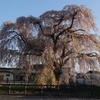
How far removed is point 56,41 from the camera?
25078mm

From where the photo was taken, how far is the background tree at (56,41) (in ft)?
76.4

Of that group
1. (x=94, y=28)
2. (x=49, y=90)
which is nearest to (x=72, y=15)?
(x=94, y=28)

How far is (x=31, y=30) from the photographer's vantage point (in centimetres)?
2439

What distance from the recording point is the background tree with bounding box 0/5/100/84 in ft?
76.4

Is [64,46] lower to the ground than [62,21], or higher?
lower

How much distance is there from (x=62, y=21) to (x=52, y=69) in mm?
5459

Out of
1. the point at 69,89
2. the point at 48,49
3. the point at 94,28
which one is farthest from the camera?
the point at 94,28

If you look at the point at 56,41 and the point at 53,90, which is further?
the point at 56,41

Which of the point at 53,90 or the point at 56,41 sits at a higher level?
the point at 56,41

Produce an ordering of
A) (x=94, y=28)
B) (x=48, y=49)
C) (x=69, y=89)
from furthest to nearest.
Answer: (x=94, y=28) → (x=69, y=89) → (x=48, y=49)

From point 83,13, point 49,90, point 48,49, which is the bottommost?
point 49,90

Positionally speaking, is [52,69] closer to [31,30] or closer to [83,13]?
[31,30]

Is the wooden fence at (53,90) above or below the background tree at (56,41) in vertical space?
below

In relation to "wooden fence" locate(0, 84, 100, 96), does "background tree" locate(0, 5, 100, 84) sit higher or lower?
higher
